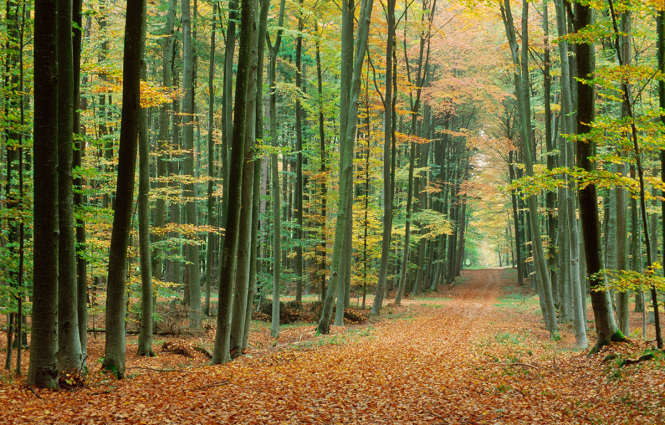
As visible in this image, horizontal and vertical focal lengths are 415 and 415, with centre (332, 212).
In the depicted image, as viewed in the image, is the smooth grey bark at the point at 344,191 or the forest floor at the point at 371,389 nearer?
the forest floor at the point at 371,389

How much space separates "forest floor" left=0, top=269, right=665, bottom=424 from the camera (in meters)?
4.66

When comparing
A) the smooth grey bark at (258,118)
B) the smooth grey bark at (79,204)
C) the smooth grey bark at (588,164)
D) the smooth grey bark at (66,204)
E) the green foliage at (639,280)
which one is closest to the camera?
the smooth grey bark at (66,204)

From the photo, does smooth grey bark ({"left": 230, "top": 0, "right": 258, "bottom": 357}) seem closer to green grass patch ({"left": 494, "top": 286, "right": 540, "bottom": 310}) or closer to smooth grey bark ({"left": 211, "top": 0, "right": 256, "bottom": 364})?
smooth grey bark ({"left": 211, "top": 0, "right": 256, "bottom": 364})

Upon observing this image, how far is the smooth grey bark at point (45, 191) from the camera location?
189 inches

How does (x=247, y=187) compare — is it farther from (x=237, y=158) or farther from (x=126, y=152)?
(x=126, y=152)

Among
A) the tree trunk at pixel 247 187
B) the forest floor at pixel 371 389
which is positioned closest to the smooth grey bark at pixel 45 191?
the forest floor at pixel 371 389

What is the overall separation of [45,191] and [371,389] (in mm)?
4967

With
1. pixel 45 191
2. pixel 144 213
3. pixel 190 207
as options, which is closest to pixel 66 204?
pixel 45 191

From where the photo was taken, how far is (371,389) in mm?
6023

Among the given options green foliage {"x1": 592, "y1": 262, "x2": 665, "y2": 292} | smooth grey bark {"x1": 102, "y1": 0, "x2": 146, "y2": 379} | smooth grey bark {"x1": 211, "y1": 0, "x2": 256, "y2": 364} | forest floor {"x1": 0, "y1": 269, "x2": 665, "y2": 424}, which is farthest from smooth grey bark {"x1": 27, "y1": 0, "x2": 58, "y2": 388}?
green foliage {"x1": 592, "y1": 262, "x2": 665, "y2": 292}

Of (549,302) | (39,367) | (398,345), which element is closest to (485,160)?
(549,302)

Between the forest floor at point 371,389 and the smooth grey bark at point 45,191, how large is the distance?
32.4 inches

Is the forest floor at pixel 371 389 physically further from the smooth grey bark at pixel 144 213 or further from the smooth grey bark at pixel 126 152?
the smooth grey bark at pixel 126 152

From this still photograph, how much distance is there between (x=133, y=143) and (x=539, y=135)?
22.4 metres
